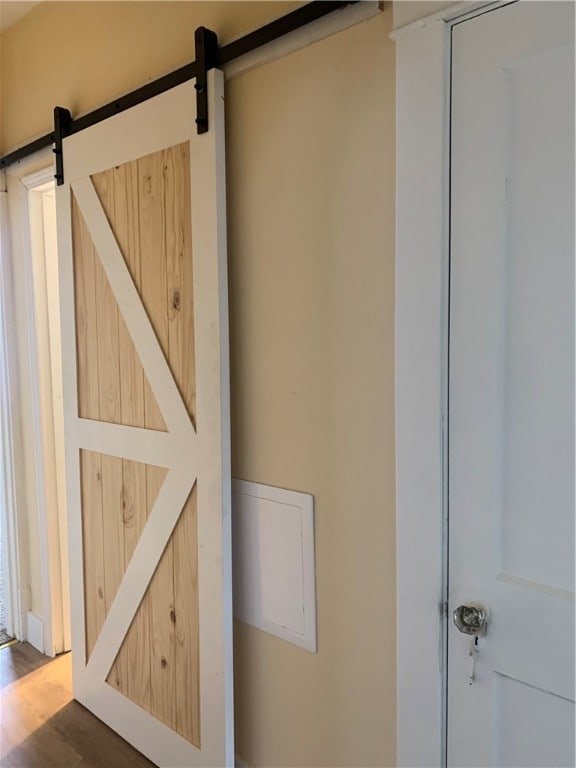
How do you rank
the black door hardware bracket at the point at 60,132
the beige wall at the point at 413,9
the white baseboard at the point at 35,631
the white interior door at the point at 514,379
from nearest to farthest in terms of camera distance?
1. the white interior door at the point at 514,379
2. the beige wall at the point at 413,9
3. the black door hardware bracket at the point at 60,132
4. the white baseboard at the point at 35,631

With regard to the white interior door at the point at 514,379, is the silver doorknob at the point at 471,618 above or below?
below

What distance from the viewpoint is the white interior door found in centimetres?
111

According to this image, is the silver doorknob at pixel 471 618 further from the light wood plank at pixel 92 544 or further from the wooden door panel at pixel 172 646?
the light wood plank at pixel 92 544

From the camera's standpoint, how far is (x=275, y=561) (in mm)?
1718

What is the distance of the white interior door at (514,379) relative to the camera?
1.11 meters

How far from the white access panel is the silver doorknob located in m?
0.46

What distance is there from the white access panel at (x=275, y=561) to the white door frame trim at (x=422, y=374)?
327mm

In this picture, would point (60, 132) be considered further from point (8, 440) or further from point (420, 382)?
point (420, 382)

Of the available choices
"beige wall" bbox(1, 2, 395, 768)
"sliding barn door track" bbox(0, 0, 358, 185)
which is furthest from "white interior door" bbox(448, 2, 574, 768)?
"sliding barn door track" bbox(0, 0, 358, 185)

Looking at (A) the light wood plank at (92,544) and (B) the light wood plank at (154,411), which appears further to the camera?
(A) the light wood plank at (92,544)

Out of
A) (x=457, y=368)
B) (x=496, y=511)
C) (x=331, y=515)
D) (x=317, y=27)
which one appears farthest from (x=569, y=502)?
(x=317, y=27)

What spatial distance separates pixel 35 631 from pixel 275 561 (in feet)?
5.91

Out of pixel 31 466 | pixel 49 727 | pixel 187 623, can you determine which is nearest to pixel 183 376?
pixel 187 623

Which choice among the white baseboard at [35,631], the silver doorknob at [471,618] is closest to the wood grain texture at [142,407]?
the white baseboard at [35,631]
